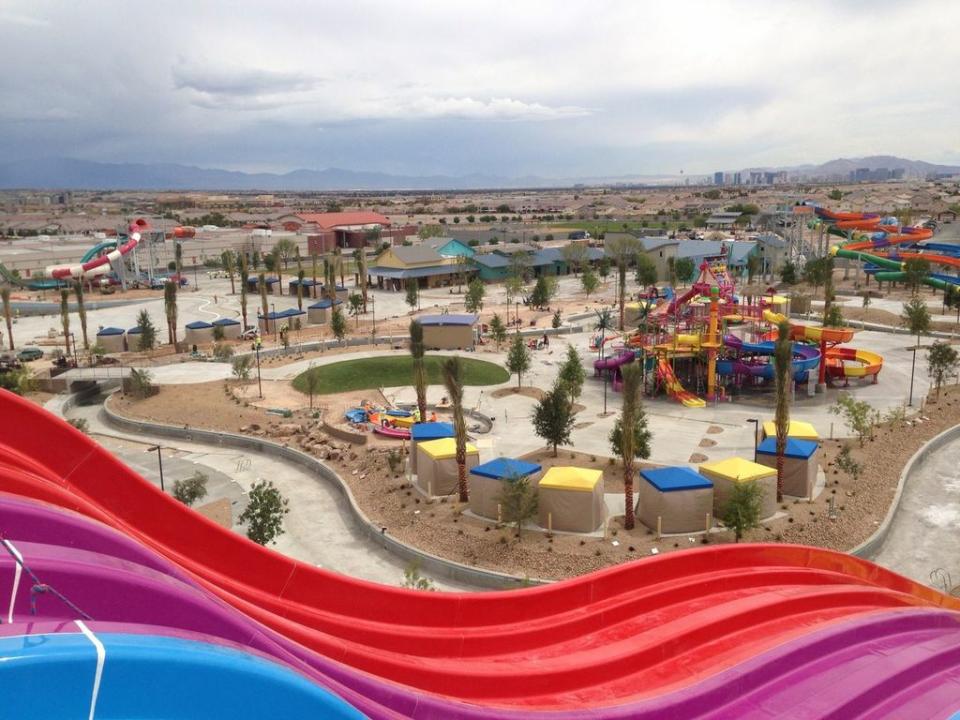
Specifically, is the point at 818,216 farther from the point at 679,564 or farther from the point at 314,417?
the point at 679,564

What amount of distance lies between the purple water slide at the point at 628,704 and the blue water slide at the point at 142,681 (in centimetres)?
65

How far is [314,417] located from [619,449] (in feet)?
49.4

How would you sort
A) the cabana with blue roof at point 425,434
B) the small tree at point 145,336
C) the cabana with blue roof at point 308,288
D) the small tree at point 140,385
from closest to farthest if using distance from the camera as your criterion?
the cabana with blue roof at point 425,434 → the small tree at point 140,385 → the small tree at point 145,336 → the cabana with blue roof at point 308,288

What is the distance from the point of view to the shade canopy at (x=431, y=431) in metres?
29.2

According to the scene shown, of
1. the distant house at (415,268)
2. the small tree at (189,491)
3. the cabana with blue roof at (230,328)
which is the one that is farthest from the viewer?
the distant house at (415,268)

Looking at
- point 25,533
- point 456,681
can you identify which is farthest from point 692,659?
point 25,533

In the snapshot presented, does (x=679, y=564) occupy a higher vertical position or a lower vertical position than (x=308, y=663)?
lower

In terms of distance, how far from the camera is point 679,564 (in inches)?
650

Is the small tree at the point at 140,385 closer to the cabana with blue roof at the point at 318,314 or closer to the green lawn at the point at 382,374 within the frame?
the green lawn at the point at 382,374

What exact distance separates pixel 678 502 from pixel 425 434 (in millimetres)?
9905

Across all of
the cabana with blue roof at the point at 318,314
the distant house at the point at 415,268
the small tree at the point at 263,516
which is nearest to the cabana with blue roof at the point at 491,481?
the small tree at the point at 263,516

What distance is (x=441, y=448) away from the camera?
2705cm

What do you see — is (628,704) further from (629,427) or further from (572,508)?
(629,427)

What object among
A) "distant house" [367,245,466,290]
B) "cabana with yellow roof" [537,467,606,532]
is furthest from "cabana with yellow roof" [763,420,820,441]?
"distant house" [367,245,466,290]
